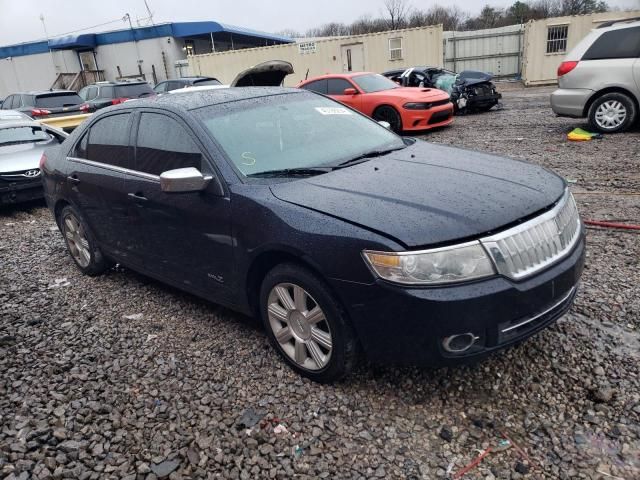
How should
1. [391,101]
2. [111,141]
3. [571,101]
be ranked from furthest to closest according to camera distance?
[391,101], [571,101], [111,141]

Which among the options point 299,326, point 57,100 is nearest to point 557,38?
point 57,100

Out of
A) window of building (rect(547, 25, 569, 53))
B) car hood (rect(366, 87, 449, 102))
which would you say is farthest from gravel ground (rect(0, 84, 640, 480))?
window of building (rect(547, 25, 569, 53))

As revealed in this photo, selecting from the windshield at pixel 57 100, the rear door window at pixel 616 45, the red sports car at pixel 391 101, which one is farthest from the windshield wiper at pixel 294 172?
the windshield at pixel 57 100

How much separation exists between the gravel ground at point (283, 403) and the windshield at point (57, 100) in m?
11.8

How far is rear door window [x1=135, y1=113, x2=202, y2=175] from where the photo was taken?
10.7 ft

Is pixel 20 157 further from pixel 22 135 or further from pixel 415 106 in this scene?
pixel 415 106

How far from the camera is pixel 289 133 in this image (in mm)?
3430

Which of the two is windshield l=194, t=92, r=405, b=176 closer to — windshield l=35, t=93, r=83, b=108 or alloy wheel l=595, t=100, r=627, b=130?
alloy wheel l=595, t=100, r=627, b=130

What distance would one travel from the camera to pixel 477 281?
→ 2.28m

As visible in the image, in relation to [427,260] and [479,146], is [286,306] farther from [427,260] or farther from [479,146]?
[479,146]

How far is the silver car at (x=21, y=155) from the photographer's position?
7449mm

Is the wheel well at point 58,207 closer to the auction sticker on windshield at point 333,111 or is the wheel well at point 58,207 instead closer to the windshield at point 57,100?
the auction sticker on windshield at point 333,111

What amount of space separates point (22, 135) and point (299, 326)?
785 cm

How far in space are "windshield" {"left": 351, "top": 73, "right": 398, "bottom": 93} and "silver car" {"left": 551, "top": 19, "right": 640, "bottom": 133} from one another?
4.03 m
